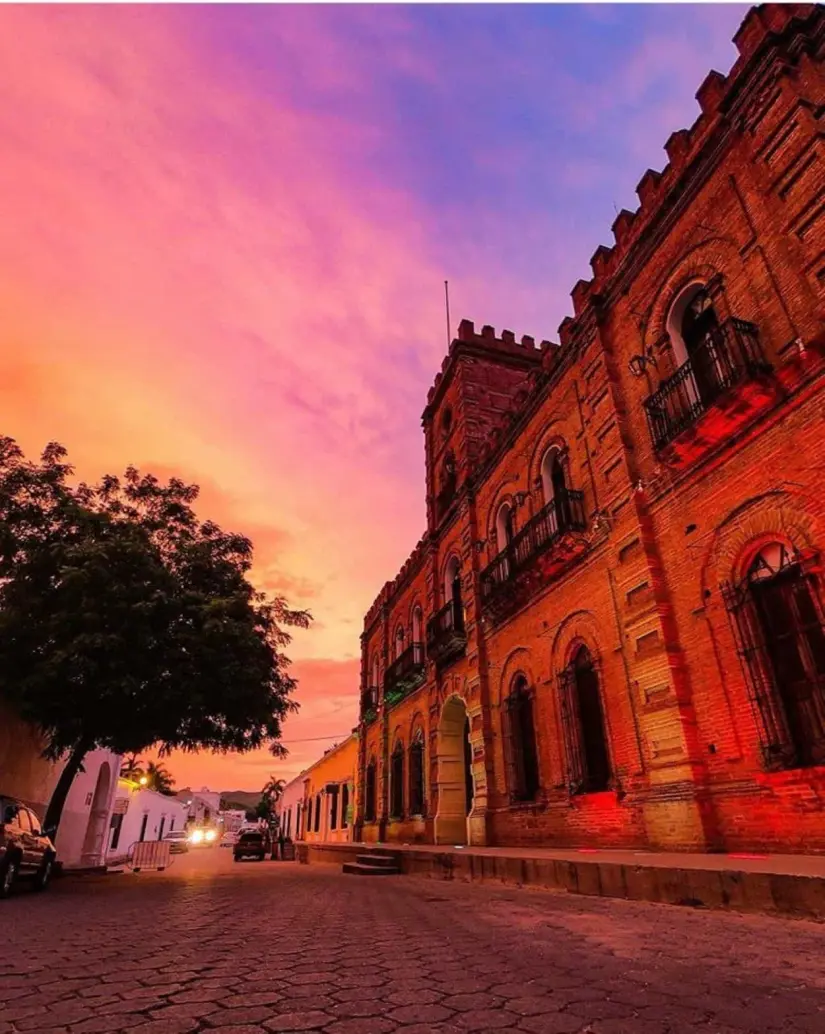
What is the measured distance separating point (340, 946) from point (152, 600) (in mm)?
8082

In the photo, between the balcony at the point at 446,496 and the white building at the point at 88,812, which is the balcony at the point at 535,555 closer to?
the balcony at the point at 446,496

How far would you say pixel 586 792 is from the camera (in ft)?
32.9

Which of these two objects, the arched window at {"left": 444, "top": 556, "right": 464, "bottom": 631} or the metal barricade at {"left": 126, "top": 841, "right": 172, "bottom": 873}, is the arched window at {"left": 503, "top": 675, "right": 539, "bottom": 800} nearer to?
the arched window at {"left": 444, "top": 556, "right": 464, "bottom": 631}

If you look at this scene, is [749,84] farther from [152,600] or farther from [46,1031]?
[152,600]

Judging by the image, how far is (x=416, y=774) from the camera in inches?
738

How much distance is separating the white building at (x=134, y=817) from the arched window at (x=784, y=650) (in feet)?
85.7

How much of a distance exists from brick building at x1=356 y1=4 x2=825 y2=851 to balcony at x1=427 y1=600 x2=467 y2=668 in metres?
1.03

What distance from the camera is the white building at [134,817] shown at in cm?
2795

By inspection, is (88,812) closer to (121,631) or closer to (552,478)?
(121,631)

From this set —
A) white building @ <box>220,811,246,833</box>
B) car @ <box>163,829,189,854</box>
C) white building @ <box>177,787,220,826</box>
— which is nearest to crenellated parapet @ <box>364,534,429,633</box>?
car @ <box>163,829,189,854</box>

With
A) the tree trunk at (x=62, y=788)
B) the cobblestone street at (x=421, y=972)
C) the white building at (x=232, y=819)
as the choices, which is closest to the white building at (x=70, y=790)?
the tree trunk at (x=62, y=788)

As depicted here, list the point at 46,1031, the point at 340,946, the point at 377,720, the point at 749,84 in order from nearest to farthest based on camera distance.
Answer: the point at 46,1031 < the point at 340,946 < the point at 749,84 < the point at 377,720

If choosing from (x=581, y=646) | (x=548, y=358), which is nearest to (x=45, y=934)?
(x=581, y=646)

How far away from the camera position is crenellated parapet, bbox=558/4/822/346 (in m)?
7.93
